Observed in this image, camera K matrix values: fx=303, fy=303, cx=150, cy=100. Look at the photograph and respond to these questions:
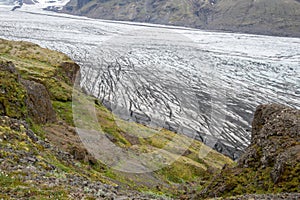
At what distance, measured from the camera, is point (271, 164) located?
14391mm

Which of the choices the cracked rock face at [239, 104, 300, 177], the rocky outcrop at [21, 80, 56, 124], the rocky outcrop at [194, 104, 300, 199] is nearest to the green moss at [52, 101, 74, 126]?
the rocky outcrop at [21, 80, 56, 124]

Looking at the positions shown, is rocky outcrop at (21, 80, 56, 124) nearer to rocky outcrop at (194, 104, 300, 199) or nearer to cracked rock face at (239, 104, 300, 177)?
rocky outcrop at (194, 104, 300, 199)

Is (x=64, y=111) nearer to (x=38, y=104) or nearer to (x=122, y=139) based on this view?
(x=122, y=139)

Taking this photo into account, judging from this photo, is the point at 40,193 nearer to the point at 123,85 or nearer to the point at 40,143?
the point at 40,143

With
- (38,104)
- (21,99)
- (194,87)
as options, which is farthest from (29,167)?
(194,87)

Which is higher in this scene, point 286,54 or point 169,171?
point 286,54

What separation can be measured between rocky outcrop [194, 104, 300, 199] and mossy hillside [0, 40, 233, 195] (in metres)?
6.14

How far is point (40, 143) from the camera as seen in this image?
613 inches

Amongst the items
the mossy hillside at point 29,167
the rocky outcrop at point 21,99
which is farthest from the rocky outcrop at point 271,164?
the rocky outcrop at point 21,99

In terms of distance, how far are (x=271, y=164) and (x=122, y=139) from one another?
1595 centimetres

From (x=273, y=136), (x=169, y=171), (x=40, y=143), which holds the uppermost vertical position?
(x=273, y=136)

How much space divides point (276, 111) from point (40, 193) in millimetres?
13825

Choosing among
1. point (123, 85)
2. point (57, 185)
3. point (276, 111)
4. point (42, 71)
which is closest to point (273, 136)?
point (276, 111)

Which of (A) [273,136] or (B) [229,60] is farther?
(B) [229,60]
